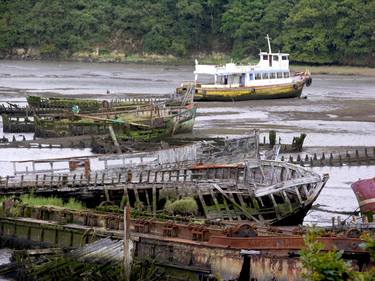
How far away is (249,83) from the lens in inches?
3607

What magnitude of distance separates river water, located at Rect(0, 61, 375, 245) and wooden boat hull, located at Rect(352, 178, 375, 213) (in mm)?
5040

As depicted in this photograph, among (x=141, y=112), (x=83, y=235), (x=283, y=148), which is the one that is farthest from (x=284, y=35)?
(x=83, y=235)

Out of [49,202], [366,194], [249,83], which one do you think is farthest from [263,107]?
[366,194]

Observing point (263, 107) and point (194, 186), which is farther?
point (263, 107)

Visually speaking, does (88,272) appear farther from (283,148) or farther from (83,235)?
(283,148)

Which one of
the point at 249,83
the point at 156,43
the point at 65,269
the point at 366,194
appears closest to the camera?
the point at 65,269

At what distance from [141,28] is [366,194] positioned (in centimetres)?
12872

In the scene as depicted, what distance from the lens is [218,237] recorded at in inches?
985

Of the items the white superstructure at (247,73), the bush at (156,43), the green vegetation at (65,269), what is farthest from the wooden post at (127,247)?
the bush at (156,43)

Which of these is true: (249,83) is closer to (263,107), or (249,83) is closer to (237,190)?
(263,107)

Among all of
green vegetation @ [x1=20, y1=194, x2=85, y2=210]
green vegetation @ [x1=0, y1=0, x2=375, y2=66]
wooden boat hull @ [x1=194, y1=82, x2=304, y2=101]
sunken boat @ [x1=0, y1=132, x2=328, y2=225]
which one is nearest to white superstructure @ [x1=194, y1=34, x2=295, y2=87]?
wooden boat hull @ [x1=194, y1=82, x2=304, y2=101]

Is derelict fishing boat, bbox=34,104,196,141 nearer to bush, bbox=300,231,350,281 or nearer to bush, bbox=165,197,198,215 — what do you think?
bush, bbox=165,197,198,215

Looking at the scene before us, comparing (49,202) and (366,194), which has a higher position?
(366,194)

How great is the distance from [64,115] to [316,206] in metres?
29.8
